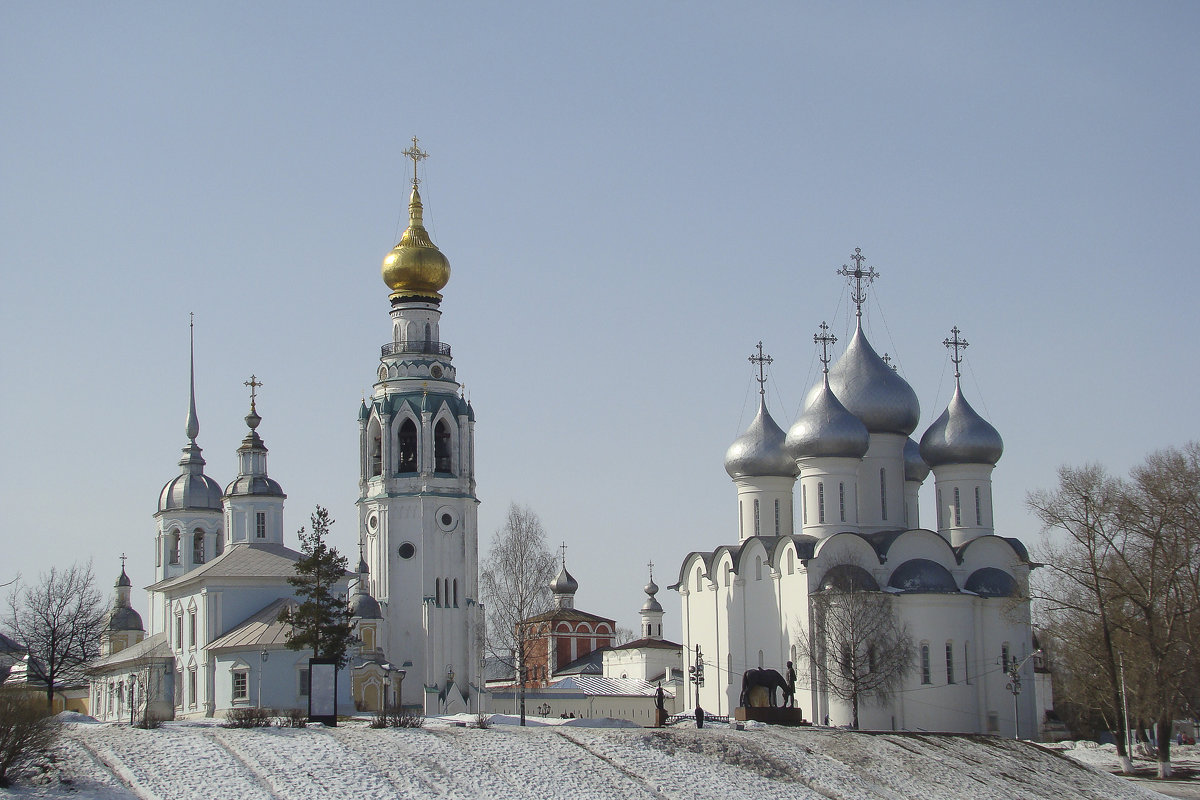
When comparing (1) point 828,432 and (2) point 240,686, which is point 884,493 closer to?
(1) point 828,432

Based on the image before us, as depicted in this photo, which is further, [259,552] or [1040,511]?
[259,552]

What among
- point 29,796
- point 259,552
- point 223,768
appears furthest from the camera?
point 259,552

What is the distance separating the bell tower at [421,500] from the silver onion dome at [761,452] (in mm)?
9231

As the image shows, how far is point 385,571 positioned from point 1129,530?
25.2m

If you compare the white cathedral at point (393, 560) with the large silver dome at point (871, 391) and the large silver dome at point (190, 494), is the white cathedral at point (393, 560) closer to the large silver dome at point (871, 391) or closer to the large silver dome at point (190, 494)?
the large silver dome at point (190, 494)

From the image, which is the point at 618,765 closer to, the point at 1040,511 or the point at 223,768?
the point at 223,768

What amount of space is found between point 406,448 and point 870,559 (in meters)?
16.5

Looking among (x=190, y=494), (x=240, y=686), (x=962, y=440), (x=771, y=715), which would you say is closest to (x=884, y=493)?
(x=962, y=440)

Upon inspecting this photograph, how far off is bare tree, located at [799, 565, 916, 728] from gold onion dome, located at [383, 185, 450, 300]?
18205 mm

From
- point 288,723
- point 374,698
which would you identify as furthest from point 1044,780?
point 374,698

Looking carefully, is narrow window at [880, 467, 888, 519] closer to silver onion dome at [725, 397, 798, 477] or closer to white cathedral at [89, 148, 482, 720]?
silver onion dome at [725, 397, 798, 477]

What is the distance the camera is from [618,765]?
80.6ft

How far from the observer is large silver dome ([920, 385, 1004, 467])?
147ft

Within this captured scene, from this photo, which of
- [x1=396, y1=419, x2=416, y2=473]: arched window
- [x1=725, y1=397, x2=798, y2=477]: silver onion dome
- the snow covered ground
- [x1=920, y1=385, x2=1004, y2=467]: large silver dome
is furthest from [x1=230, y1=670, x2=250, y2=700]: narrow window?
[x1=920, y1=385, x2=1004, y2=467]: large silver dome
